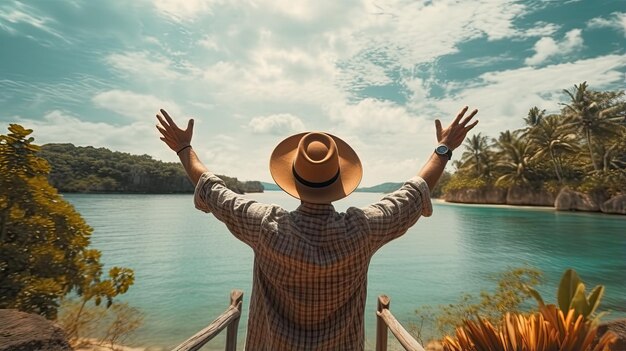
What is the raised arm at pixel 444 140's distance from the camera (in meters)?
1.43

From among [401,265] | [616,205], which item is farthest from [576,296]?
[616,205]

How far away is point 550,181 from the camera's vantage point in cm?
3828

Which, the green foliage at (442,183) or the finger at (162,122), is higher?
the green foliage at (442,183)

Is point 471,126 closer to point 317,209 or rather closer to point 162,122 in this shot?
point 317,209

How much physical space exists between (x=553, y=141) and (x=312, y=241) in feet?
141

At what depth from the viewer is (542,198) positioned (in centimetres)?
3984

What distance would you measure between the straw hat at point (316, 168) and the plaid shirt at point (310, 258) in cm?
6

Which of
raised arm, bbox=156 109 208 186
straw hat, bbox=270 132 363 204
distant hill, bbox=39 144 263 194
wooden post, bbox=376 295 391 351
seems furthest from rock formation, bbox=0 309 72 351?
distant hill, bbox=39 144 263 194

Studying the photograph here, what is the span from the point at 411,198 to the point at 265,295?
25.9 inches

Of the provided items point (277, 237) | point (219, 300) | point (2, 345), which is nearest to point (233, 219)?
point (277, 237)

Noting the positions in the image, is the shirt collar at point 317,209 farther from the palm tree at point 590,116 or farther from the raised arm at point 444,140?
the palm tree at point 590,116

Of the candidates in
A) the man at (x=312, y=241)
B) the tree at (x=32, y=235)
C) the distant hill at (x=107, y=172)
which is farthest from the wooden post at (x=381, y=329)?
the distant hill at (x=107, y=172)

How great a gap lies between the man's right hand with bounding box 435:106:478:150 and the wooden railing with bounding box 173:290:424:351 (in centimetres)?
126

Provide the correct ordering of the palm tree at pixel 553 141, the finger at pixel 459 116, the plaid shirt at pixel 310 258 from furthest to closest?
the palm tree at pixel 553 141 → the finger at pixel 459 116 → the plaid shirt at pixel 310 258
